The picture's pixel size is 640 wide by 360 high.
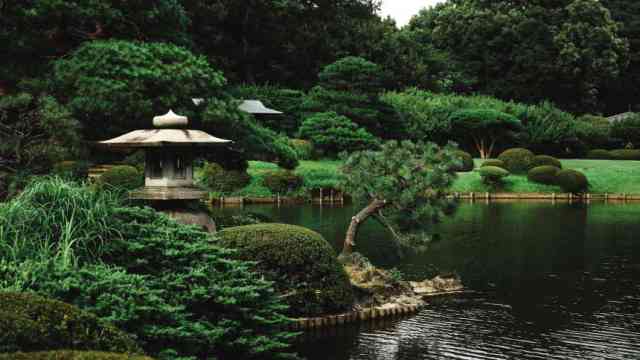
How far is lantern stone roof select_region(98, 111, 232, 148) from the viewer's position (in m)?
13.5

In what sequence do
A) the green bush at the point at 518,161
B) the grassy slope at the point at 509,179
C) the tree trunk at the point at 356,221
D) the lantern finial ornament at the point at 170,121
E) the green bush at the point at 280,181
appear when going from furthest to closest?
the green bush at the point at 518,161
the grassy slope at the point at 509,179
the green bush at the point at 280,181
the tree trunk at the point at 356,221
the lantern finial ornament at the point at 170,121

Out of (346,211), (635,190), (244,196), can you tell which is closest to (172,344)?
(346,211)

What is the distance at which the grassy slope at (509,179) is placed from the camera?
128ft

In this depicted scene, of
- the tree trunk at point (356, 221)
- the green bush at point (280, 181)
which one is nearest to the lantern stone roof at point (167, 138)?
the tree trunk at point (356, 221)

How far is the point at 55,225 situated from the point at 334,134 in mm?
36425

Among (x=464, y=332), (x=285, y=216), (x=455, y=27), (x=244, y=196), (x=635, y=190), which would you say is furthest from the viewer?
(x=455, y=27)

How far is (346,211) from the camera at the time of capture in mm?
33469

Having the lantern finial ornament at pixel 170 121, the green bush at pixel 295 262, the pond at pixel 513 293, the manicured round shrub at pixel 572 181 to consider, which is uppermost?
the lantern finial ornament at pixel 170 121

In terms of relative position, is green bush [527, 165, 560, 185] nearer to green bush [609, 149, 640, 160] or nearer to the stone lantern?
green bush [609, 149, 640, 160]

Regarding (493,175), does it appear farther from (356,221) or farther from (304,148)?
(356,221)

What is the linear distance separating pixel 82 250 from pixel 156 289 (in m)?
0.96

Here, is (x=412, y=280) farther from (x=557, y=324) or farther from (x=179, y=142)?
(x=179, y=142)

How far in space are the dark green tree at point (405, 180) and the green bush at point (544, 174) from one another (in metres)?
27.7

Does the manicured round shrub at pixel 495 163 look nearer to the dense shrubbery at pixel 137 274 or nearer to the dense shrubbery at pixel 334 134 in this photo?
the dense shrubbery at pixel 334 134
